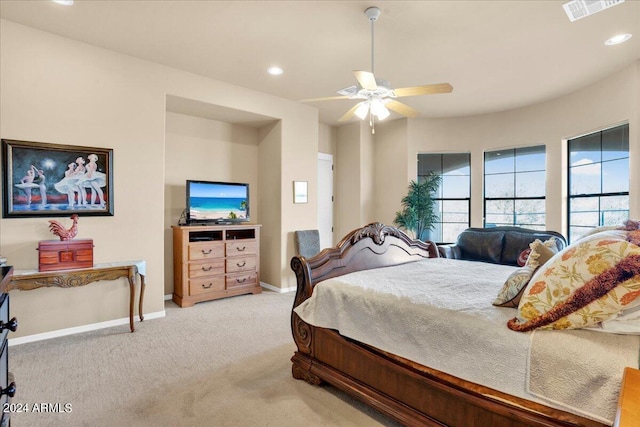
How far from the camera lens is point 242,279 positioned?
16.0 ft

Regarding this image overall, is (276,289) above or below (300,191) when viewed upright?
below

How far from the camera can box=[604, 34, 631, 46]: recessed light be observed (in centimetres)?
323

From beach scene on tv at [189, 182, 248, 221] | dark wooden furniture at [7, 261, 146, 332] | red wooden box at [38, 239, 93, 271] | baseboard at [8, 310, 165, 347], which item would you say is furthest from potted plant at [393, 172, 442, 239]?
red wooden box at [38, 239, 93, 271]

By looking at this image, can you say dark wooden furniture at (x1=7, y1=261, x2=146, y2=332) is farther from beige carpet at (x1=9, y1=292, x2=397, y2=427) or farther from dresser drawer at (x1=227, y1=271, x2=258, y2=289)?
dresser drawer at (x1=227, y1=271, x2=258, y2=289)

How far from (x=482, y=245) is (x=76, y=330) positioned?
17.9 feet

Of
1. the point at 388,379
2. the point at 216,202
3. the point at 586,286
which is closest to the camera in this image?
the point at 586,286

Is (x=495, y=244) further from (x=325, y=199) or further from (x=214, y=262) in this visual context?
(x=214, y=262)

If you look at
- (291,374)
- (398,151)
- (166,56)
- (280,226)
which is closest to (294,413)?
(291,374)

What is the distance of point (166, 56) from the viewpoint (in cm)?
373

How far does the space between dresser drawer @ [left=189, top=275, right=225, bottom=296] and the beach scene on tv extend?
0.84m

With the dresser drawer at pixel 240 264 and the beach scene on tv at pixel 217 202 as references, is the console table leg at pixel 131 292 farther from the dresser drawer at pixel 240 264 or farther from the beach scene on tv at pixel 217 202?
the dresser drawer at pixel 240 264

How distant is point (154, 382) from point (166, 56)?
3.36 metres

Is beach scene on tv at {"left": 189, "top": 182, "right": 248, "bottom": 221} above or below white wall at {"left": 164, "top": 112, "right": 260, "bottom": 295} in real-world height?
below

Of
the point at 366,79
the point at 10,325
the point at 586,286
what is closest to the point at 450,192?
the point at 366,79
